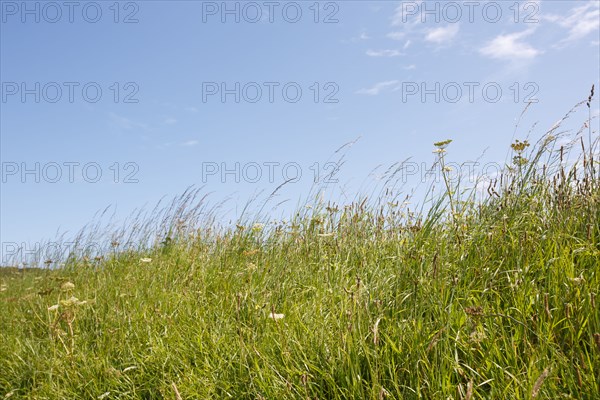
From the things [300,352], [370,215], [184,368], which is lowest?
[184,368]

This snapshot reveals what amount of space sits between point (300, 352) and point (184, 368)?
2.40ft

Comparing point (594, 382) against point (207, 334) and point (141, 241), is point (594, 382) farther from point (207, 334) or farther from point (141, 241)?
point (141, 241)

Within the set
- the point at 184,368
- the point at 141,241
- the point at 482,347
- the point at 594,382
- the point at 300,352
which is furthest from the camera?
the point at 141,241

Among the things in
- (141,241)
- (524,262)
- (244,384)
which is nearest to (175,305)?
(244,384)

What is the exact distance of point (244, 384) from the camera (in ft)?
7.25

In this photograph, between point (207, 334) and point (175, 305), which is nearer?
point (207, 334)

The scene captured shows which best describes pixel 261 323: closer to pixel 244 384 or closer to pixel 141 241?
pixel 244 384

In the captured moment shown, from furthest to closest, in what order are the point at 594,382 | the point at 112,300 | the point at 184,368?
the point at 112,300
the point at 184,368
the point at 594,382

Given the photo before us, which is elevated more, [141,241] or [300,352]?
[141,241]

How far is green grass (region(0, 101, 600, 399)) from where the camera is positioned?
184cm

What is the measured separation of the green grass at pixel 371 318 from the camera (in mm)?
1845

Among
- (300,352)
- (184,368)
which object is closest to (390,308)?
(300,352)

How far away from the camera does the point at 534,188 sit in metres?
3.22

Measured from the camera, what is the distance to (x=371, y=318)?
87.1 inches
